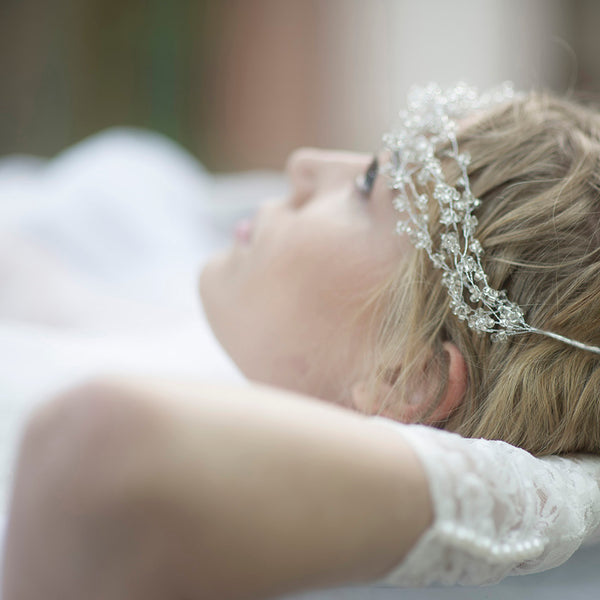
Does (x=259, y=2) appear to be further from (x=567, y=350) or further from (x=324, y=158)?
(x=567, y=350)

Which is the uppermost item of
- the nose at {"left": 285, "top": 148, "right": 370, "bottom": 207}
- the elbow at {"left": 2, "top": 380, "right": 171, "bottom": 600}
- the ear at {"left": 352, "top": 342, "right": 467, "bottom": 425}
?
the nose at {"left": 285, "top": 148, "right": 370, "bottom": 207}

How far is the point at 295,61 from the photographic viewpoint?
395 centimetres

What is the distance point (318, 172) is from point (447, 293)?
321 millimetres

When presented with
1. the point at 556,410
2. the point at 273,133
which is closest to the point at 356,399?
the point at 556,410

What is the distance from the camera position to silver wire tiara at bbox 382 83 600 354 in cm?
67

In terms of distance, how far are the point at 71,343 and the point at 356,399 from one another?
23.9 inches

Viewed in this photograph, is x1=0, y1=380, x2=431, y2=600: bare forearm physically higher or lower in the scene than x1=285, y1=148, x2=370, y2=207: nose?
lower

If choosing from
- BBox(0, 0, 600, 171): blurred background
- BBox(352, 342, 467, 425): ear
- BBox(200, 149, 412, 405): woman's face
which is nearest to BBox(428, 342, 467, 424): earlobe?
BBox(352, 342, 467, 425): ear

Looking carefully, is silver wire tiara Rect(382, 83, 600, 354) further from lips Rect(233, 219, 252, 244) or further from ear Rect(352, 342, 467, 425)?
lips Rect(233, 219, 252, 244)

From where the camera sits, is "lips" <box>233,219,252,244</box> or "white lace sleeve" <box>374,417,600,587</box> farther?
"lips" <box>233,219,252,244</box>

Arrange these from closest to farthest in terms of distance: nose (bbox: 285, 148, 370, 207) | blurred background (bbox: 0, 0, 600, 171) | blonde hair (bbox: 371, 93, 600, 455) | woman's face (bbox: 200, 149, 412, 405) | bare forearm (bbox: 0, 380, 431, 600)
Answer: bare forearm (bbox: 0, 380, 431, 600) → blonde hair (bbox: 371, 93, 600, 455) → woman's face (bbox: 200, 149, 412, 405) → nose (bbox: 285, 148, 370, 207) → blurred background (bbox: 0, 0, 600, 171)

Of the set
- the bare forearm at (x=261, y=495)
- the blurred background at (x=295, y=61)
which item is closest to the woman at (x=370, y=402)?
the bare forearm at (x=261, y=495)

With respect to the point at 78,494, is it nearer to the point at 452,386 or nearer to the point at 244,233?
the point at 452,386

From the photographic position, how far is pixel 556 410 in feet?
2.12
